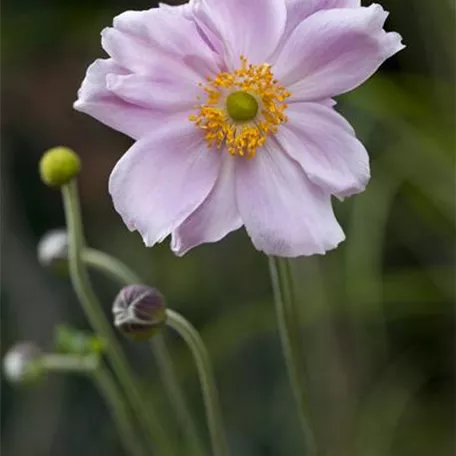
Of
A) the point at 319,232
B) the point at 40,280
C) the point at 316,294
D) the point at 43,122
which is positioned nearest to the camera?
the point at 319,232

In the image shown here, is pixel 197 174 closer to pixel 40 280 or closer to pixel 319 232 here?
pixel 319 232

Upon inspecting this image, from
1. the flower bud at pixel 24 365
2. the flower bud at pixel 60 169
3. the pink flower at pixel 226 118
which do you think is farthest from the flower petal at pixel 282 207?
the flower bud at pixel 24 365

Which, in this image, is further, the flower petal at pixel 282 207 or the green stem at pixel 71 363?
the green stem at pixel 71 363

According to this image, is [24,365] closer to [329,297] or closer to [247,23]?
[247,23]

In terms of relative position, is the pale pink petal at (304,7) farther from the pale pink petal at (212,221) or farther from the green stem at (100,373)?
the green stem at (100,373)

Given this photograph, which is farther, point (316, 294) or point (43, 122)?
point (43, 122)

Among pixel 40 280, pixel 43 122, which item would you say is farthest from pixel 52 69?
pixel 40 280
